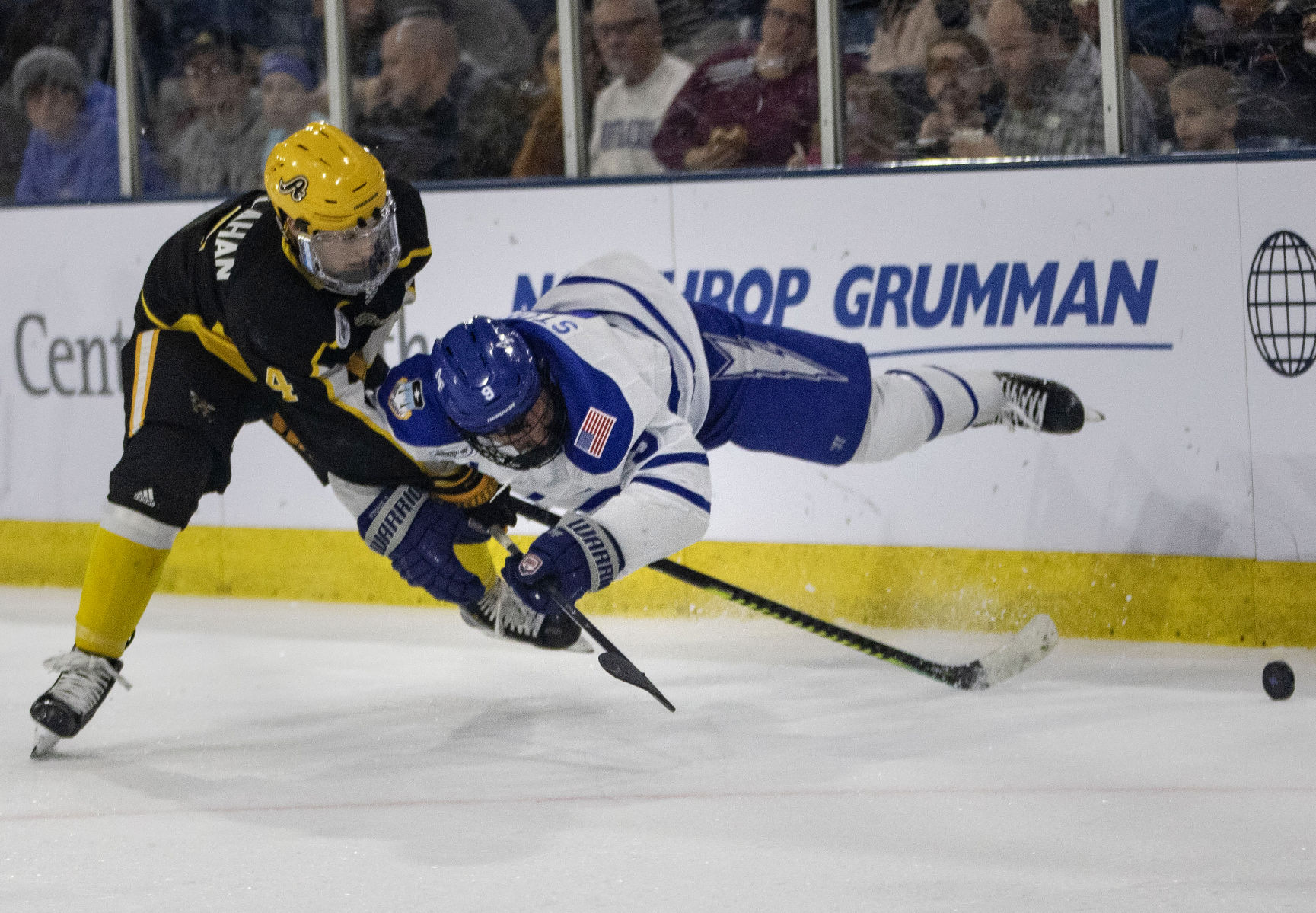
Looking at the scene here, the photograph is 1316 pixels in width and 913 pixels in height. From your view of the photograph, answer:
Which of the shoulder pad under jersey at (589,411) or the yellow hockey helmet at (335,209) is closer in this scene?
the shoulder pad under jersey at (589,411)

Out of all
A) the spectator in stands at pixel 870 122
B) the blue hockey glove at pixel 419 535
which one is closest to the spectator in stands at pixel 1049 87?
the spectator in stands at pixel 870 122

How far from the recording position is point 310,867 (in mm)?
2367

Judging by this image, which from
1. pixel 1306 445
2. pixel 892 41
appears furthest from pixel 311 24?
pixel 1306 445

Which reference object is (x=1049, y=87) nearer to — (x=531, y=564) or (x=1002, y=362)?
(x=1002, y=362)

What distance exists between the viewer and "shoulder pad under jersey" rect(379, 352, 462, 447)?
295 centimetres

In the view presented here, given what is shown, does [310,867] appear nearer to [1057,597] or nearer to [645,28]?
[1057,597]

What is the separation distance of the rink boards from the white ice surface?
17 centimetres

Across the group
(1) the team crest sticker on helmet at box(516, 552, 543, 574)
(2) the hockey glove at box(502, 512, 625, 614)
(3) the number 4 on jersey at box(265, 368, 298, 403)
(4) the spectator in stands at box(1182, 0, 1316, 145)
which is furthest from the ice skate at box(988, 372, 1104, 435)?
(3) the number 4 on jersey at box(265, 368, 298, 403)

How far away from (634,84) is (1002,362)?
135cm

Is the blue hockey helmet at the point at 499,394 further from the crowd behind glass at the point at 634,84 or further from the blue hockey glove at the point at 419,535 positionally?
the crowd behind glass at the point at 634,84

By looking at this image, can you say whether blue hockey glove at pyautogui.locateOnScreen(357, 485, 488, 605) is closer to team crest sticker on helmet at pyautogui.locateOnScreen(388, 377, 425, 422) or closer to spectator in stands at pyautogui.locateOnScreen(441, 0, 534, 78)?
team crest sticker on helmet at pyautogui.locateOnScreen(388, 377, 425, 422)

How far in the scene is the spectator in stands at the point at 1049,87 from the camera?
12.8 ft

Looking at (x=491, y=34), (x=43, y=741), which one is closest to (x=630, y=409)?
(x=43, y=741)

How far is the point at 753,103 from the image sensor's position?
435 cm
